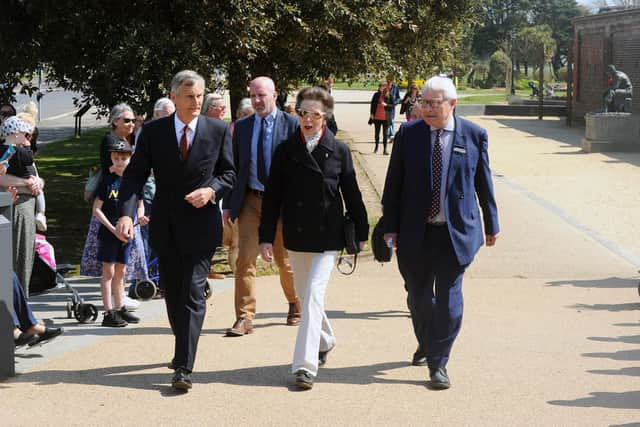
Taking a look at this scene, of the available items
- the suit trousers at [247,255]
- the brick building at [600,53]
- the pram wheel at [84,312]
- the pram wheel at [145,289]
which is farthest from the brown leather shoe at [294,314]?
the brick building at [600,53]

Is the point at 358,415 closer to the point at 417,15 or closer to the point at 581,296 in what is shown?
the point at 581,296

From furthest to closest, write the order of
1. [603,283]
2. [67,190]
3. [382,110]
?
[382,110] → [67,190] → [603,283]

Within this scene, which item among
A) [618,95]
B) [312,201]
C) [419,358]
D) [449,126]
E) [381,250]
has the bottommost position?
[419,358]

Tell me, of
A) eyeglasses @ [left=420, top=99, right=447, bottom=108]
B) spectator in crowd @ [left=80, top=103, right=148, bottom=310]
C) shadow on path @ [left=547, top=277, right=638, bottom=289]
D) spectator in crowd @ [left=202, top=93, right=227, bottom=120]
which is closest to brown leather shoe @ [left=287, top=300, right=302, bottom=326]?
spectator in crowd @ [left=80, top=103, right=148, bottom=310]

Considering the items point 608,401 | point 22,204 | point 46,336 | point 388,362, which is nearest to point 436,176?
point 388,362

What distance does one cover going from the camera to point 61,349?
24.2ft

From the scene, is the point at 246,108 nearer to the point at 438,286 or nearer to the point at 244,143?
the point at 244,143

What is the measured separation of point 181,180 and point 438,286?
63.5 inches

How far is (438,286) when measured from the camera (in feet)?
21.0

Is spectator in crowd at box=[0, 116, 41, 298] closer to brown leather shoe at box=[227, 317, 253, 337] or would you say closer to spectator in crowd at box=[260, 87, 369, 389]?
brown leather shoe at box=[227, 317, 253, 337]

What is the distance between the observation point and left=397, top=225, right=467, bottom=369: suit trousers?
6.33m

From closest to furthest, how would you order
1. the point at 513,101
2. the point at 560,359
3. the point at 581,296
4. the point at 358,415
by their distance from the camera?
the point at 358,415, the point at 560,359, the point at 581,296, the point at 513,101

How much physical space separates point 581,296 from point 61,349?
4.50m

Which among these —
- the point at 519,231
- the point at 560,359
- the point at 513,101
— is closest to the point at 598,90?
the point at 513,101
